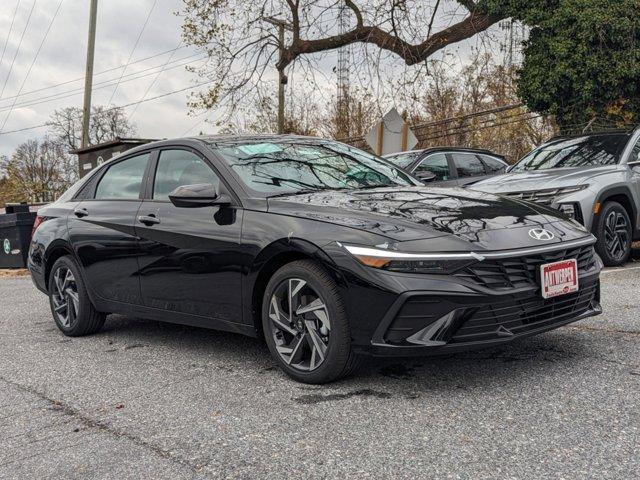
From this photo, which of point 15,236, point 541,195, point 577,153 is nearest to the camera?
point 541,195

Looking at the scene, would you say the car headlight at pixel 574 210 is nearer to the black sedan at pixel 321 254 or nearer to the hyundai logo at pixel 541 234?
the black sedan at pixel 321 254

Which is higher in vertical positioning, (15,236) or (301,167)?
(301,167)

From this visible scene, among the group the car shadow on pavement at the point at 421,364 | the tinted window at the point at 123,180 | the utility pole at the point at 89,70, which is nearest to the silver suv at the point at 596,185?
the car shadow on pavement at the point at 421,364

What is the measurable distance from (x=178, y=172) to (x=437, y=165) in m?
7.33

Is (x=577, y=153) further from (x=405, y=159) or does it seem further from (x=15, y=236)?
(x=15, y=236)

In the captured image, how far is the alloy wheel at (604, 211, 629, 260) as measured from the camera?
25.5 ft

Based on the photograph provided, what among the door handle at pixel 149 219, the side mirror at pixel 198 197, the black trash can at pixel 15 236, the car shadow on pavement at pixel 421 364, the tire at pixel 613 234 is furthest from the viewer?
the black trash can at pixel 15 236

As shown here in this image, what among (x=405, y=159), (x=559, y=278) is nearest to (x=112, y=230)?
(x=559, y=278)

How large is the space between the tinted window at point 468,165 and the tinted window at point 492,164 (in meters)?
0.17

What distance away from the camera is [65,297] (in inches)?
225

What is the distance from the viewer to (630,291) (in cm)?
608

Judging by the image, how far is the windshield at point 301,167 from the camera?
4.28 meters

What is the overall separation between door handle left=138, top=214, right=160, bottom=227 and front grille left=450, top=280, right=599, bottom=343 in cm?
231

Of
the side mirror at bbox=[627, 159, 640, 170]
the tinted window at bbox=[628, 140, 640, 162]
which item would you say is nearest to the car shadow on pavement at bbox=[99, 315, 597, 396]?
the side mirror at bbox=[627, 159, 640, 170]
